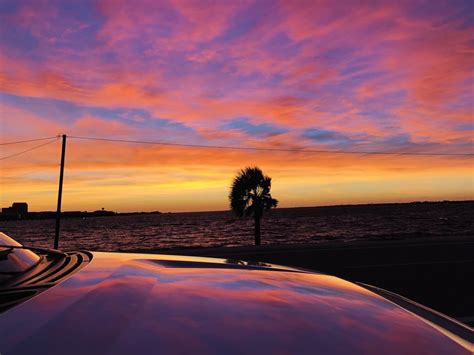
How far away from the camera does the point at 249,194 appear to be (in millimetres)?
26047

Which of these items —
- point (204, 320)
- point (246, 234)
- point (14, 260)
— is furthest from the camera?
point (246, 234)

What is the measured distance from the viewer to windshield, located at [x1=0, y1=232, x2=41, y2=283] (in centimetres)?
195

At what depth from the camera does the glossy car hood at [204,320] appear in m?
1.24

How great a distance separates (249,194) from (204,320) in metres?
24.6

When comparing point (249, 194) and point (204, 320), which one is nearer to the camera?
point (204, 320)

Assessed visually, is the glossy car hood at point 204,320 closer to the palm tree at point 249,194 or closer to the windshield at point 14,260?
the windshield at point 14,260

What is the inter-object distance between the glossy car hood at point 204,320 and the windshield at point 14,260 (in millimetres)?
334

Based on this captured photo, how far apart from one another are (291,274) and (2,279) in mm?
1410

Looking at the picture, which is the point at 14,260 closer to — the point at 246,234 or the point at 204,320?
the point at 204,320

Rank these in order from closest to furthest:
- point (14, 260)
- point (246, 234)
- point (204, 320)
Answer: point (204, 320)
point (14, 260)
point (246, 234)

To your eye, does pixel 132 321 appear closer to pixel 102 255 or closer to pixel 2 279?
pixel 2 279

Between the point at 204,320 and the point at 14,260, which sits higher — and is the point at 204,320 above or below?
below

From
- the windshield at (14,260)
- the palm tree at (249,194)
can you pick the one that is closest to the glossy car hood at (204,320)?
the windshield at (14,260)

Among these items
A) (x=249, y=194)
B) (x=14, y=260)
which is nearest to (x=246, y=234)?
(x=249, y=194)
